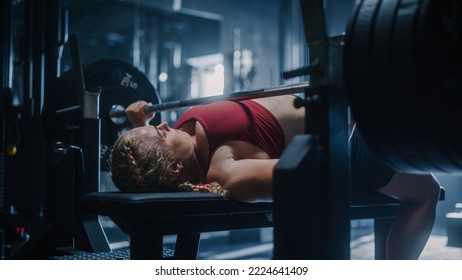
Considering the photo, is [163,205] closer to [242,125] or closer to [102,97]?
[242,125]

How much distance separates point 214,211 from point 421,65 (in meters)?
0.68

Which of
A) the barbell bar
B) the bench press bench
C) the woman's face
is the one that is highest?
the barbell bar

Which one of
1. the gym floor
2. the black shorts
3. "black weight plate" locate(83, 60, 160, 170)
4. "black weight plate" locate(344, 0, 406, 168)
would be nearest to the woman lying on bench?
the black shorts

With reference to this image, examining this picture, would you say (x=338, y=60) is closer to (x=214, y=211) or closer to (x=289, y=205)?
(x=289, y=205)

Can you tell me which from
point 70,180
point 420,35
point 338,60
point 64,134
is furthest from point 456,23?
point 64,134

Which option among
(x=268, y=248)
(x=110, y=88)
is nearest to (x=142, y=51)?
(x=268, y=248)

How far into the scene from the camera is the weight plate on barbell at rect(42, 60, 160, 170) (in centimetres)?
207

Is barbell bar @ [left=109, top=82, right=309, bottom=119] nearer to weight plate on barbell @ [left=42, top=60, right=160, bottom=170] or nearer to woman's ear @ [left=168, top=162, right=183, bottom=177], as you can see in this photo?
weight plate on barbell @ [left=42, top=60, right=160, bottom=170]

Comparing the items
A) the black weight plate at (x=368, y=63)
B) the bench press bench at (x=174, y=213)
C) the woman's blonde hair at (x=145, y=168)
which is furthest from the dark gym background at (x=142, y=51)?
the black weight plate at (x=368, y=63)

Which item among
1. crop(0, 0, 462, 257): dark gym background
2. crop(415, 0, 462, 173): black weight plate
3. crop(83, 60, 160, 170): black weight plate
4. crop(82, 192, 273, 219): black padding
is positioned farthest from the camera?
crop(0, 0, 462, 257): dark gym background

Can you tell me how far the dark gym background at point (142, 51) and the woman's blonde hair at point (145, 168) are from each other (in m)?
0.58

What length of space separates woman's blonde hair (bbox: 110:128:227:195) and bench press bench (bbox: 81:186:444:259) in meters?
0.08

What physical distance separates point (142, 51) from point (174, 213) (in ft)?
14.1

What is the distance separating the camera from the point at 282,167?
905 mm
